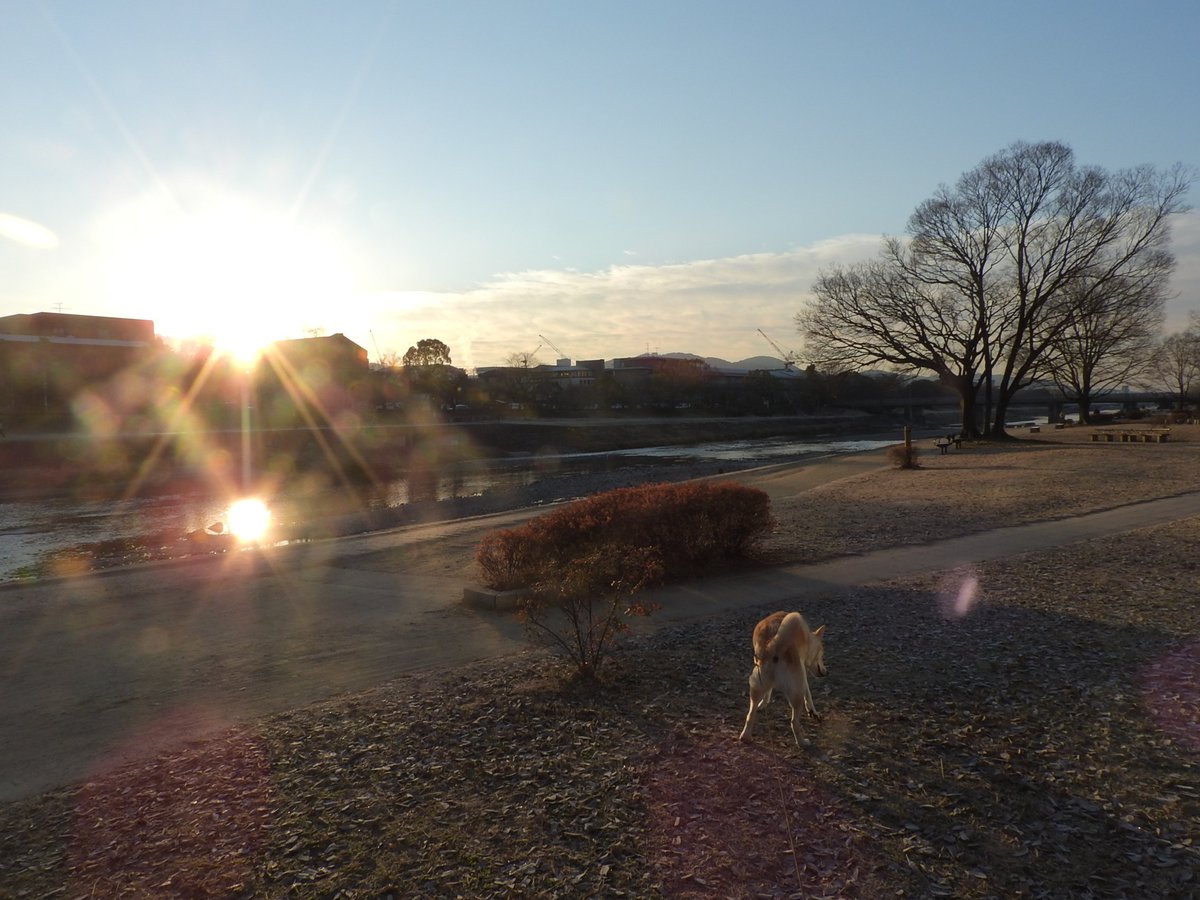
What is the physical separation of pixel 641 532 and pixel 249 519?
848 inches

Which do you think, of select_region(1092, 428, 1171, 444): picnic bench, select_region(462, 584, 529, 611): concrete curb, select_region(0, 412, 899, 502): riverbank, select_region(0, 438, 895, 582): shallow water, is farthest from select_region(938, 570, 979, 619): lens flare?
select_region(0, 412, 899, 502): riverbank

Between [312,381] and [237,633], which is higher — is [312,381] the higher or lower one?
the higher one

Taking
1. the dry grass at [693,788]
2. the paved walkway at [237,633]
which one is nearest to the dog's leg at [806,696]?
the dry grass at [693,788]

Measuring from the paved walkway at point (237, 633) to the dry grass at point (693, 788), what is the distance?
69 centimetres

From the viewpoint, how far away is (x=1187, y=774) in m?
4.86

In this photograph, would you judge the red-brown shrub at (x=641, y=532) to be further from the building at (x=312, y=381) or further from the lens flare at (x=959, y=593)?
the building at (x=312, y=381)

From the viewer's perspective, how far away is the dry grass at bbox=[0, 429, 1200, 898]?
4.06 m

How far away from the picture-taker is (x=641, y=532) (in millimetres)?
11211

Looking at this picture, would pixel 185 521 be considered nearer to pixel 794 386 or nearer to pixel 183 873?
pixel 183 873

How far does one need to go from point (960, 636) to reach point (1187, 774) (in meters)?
2.96

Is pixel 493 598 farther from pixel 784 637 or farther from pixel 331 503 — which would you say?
pixel 331 503

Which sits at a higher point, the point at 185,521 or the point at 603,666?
the point at 603,666

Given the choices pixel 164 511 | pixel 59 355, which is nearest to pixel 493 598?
pixel 164 511

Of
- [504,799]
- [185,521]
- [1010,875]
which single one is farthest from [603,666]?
[185,521]
